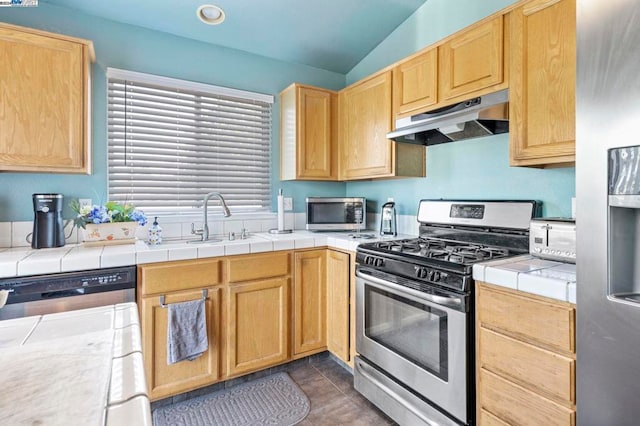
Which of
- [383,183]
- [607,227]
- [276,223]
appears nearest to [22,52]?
[276,223]

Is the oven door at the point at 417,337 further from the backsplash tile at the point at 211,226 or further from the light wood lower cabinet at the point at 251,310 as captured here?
the backsplash tile at the point at 211,226

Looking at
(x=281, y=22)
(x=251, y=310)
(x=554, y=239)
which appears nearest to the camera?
(x=554, y=239)

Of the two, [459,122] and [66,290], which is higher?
[459,122]

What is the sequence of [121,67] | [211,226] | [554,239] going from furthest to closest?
[211,226]
[121,67]
[554,239]

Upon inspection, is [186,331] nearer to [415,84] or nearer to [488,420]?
[488,420]

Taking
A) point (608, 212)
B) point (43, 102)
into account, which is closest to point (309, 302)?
point (608, 212)

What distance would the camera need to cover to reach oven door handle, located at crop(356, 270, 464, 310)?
57.4 inches

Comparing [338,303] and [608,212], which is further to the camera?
[338,303]

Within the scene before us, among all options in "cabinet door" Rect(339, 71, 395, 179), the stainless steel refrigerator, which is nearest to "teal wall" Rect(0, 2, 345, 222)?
"cabinet door" Rect(339, 71, 395, 179)

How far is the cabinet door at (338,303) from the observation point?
2225 millimetres

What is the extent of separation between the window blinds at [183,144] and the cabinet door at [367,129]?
2.20 feet

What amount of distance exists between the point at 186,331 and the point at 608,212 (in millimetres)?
1972

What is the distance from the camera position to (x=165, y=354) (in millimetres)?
1889

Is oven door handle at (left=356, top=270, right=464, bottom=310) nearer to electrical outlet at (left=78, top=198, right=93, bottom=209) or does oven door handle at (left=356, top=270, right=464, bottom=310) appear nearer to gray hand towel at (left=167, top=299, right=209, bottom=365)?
gray hand towel at (left=167, top=299, right=209, bottom=365)
